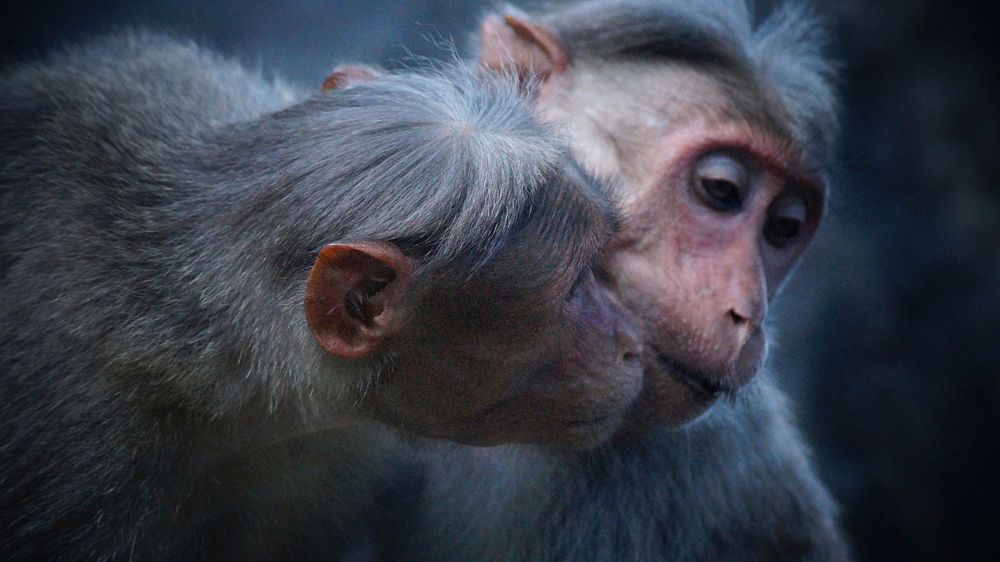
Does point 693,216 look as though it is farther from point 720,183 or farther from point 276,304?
point 276,304

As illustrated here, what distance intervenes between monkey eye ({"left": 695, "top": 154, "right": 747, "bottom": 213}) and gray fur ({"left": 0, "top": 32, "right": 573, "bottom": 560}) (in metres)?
0.74

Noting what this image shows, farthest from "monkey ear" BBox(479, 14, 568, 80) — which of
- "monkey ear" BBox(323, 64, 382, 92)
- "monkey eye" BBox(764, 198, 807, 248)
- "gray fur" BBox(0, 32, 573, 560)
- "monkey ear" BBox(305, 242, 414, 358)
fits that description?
"monkey ear" BBox(305, 242, 414, 358)

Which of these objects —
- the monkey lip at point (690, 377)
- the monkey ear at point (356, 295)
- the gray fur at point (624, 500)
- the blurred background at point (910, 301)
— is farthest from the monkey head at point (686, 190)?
the blurred background at point (910, 301)

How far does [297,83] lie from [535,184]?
2.34 meters

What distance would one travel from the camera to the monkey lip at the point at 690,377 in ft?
9.85

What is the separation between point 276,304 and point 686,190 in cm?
135

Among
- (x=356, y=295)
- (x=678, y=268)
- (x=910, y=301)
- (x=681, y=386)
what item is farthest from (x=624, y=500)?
(x=910, y=301)

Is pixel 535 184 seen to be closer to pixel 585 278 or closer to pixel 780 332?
pixel 585 278

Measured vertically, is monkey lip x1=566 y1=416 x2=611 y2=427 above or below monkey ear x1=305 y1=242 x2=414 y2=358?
below

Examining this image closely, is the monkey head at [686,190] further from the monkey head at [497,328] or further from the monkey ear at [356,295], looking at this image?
the monkey ear at [356,295]

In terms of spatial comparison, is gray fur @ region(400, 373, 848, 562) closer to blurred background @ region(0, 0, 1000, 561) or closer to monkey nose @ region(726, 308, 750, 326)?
monkey nose @ region(726, 308, 750, 326)

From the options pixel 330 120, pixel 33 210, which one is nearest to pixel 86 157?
pixel 33 210

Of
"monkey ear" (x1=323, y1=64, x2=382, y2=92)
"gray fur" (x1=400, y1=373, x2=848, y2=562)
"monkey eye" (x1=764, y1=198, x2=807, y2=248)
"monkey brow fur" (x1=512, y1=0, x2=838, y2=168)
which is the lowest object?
"gray fur" (x1=400, y1=373, x2=848, y2=562)

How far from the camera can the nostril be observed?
9.93 ft
